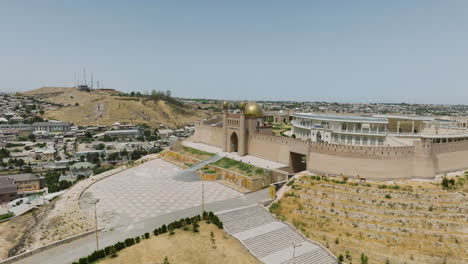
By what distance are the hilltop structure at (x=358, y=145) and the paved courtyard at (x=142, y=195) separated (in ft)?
27.9

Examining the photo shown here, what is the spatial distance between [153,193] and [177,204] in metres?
4.40

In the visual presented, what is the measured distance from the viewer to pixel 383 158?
97.7ft

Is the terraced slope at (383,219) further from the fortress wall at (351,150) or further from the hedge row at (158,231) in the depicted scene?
the hedge row at (158,231)

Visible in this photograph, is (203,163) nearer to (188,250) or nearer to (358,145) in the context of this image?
(358,145)

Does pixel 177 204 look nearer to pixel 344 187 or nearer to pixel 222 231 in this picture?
pixel 222 231

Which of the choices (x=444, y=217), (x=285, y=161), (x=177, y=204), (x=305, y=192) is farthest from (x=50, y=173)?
(x=444, y=217)

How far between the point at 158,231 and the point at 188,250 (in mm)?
3213

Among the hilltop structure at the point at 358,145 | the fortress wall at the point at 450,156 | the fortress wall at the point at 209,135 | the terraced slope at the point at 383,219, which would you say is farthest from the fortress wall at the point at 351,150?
the fortress wall at the point at 209,135

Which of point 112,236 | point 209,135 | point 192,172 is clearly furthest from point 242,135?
point 112,236

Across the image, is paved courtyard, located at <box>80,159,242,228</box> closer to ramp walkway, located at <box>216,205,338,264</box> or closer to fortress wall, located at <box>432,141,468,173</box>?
ramp walkway, located at <box>216,205,338,264</box>

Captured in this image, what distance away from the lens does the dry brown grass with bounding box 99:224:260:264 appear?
19938 millimetres

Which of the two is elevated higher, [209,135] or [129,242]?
[209,135]

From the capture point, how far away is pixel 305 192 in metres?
29.0

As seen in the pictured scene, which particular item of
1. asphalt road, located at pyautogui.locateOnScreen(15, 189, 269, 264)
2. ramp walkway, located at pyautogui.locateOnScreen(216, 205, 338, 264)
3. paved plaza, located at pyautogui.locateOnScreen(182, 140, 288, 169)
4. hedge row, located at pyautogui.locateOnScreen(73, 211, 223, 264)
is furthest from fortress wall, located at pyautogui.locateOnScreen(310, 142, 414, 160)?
hedge row, located at pyautogui.locateOnScreen(73, 211, 223, 264)
